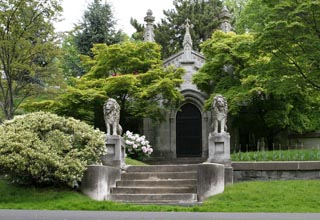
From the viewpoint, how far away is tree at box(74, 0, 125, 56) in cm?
3192

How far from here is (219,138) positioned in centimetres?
1321

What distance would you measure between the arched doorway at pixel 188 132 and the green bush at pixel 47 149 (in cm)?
1123

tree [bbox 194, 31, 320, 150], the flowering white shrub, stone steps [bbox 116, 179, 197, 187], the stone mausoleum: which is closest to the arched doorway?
the stone mausoleum

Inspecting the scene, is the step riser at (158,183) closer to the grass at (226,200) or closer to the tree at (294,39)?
the grass at (226,200)

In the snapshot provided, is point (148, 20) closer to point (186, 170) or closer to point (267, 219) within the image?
point (186, 170)

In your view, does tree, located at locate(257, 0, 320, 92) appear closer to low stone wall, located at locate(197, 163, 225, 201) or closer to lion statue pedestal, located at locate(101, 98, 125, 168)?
low stone wall, located at locate(197, 163, 225, 201)

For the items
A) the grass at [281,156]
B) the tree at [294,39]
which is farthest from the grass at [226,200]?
the tree at [294,39]

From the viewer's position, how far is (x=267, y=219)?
816cm

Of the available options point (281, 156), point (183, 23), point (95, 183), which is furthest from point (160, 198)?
point (183, 23)

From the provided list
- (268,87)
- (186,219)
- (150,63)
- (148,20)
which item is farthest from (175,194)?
(148,20)

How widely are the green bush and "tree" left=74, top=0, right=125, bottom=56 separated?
65.2 feet

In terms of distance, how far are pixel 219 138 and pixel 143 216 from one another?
5.14 meters

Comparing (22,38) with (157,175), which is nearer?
(157,175)

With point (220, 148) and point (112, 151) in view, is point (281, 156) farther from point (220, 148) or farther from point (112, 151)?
point (112, 151)
